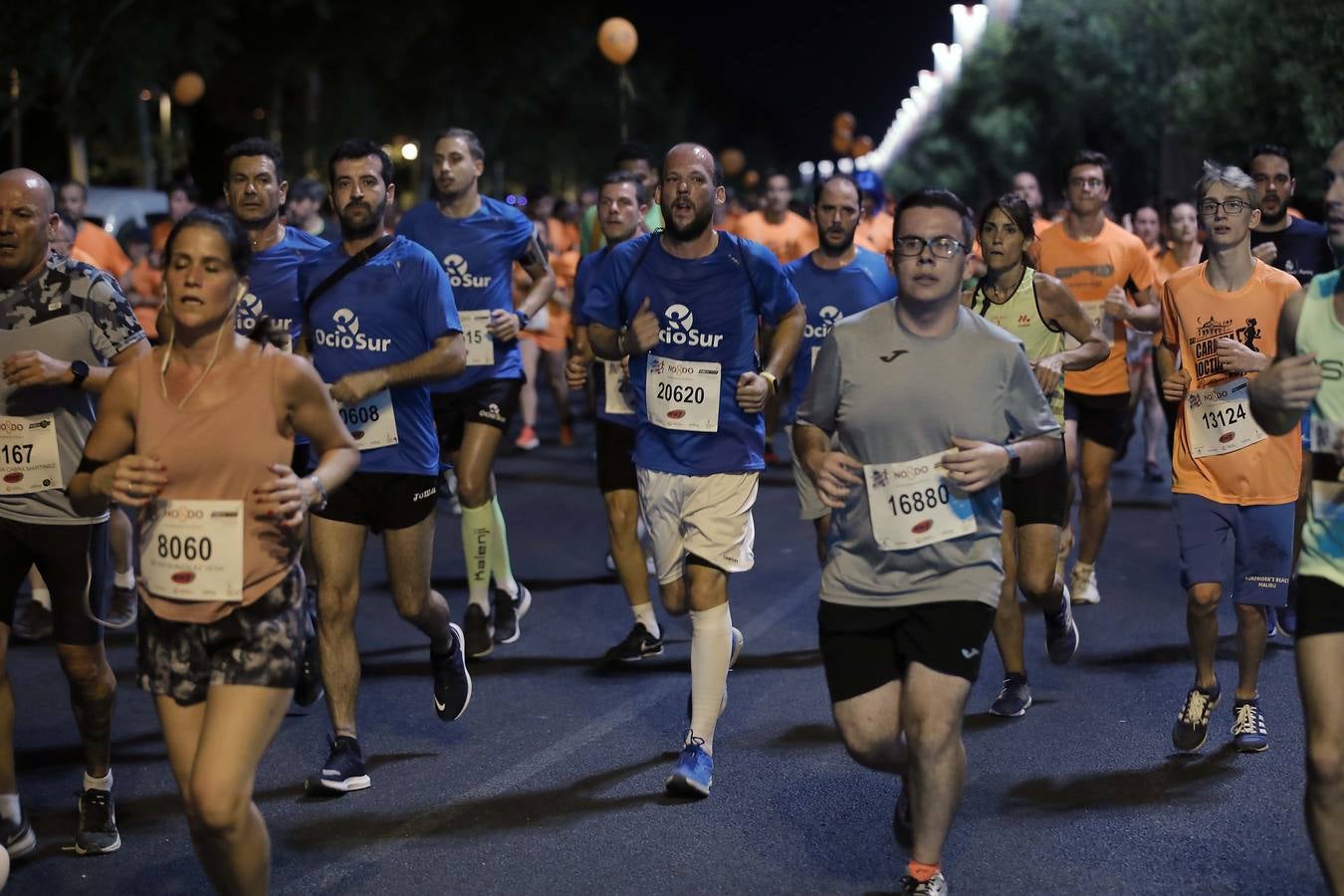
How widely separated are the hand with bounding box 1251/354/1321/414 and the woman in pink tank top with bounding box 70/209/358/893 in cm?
250

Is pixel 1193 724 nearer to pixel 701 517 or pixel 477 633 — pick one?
pixel 701 517

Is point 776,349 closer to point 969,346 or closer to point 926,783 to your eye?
point 969,346

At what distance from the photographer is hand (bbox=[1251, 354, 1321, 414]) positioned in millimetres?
4410

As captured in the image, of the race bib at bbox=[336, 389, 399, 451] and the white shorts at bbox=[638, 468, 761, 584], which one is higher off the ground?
the race bib at bbox=[336, 389, 399, 451]

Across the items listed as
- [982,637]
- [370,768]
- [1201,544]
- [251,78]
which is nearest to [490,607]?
[370,768]

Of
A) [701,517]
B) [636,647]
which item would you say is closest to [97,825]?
[701,517]

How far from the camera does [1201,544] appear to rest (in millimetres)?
6734

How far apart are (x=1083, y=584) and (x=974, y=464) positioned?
5.08 meters

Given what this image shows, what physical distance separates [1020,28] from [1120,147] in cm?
550

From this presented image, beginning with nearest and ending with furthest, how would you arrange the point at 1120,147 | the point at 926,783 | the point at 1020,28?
1. the point at 926,783
2. the point at 1120,147
3. the point at 1020,28

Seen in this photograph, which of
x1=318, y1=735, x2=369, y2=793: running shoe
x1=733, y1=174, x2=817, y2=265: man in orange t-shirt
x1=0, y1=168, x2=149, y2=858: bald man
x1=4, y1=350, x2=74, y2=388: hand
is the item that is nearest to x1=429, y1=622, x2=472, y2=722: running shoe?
x1=318, y1=735, x2=369, y2=793: running shoe

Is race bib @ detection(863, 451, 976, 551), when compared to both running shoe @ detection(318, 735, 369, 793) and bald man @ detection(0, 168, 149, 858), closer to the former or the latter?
running shoe @ detection(318, 735, 369, 793)

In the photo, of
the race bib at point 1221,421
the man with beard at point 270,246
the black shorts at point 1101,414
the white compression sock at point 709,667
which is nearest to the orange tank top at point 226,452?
the white compression sock at point 709,667

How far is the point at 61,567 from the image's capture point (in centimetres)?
568
